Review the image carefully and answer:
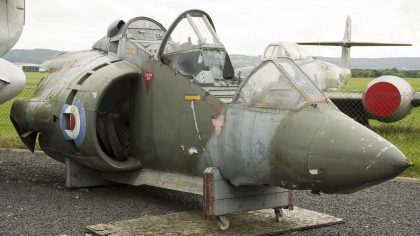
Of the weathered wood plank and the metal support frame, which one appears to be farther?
the weathered wood plank

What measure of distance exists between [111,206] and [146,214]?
1.98 feet

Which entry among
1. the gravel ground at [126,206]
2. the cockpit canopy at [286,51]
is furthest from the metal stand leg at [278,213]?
the cockpit canopy at [286,51]

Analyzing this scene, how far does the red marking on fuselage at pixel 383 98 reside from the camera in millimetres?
13195

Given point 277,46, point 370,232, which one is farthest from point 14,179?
point 277,46

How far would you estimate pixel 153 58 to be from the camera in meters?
6.73

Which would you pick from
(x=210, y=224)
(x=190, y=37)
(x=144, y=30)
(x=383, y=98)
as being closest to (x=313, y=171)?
(x=210, y=224)

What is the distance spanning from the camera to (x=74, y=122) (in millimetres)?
6969

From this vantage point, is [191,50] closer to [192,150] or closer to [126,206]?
[192,150]

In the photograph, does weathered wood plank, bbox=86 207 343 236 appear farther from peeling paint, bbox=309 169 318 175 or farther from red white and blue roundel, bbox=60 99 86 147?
red white and blue roundel, bbox=60 99 86 147

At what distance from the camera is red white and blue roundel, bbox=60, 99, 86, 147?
271 inches

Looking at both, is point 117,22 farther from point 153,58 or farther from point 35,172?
point 35,172

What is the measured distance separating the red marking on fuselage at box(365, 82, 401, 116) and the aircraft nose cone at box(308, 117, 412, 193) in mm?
8765

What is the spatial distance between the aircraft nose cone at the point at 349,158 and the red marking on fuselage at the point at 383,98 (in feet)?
28.8

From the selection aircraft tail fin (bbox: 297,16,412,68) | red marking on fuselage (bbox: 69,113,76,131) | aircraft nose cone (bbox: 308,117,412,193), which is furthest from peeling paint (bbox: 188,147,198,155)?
aircraft tail fin (bbox: 297,16,412,68)
